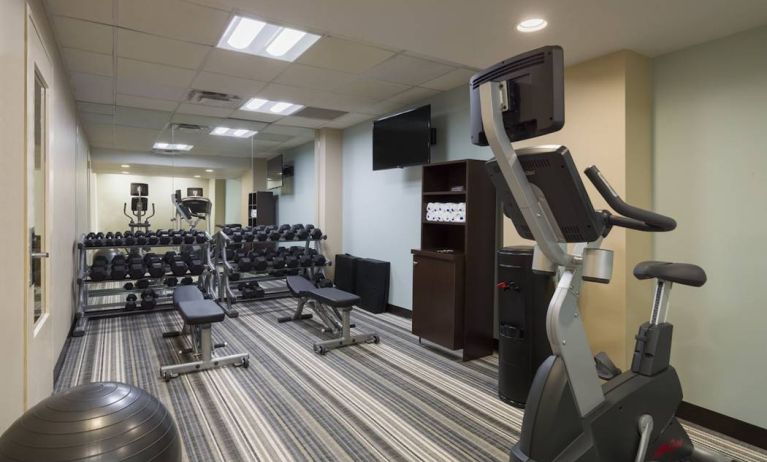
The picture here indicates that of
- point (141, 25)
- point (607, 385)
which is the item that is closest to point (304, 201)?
point (141, 25)

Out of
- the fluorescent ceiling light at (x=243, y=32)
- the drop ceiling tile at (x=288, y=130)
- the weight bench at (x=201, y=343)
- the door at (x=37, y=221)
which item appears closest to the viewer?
the door at (x=37, y=221)

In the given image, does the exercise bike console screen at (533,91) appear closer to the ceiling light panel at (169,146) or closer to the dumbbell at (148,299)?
the dumbbell at (148,299)

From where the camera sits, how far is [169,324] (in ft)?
16.5

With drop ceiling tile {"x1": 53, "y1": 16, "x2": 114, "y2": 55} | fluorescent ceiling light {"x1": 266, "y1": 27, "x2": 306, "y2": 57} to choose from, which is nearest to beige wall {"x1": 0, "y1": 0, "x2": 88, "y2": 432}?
drop ceiling tile {"x1": 53, "y1": 16, "x2": 114, "y2": 55}

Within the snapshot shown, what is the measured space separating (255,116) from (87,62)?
219 cm

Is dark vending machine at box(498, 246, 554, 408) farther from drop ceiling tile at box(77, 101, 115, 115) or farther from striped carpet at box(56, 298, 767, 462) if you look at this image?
drop ceiling tile at box(77, 101, 115, 115)

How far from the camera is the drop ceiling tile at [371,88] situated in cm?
425

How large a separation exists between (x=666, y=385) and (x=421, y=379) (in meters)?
1.77

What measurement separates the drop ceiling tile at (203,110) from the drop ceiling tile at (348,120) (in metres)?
1.43

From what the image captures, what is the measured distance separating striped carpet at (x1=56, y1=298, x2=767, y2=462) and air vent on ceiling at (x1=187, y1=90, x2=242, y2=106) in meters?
2.62

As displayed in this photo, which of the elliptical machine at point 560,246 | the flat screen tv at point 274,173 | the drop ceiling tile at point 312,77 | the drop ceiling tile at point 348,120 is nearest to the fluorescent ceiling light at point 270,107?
the drop ceiling tile at point 348,120

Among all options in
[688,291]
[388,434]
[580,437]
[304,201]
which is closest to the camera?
[580,437]

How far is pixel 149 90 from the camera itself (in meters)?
4.55

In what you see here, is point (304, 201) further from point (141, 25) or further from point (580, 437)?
point (580, 437)
